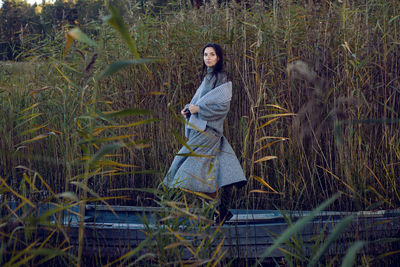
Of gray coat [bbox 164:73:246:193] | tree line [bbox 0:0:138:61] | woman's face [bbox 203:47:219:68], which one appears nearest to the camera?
gray coat [bbox 164:73:246:193]

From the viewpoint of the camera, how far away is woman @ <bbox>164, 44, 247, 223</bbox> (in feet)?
9.21

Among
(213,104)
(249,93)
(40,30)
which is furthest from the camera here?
(40,30)

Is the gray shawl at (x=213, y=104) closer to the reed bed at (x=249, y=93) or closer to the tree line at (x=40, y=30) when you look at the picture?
the reed bed at (x=249, y=93)

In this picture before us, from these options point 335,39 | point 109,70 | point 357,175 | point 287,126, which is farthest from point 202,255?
point 335,39

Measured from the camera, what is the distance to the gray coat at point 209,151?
9.20ft

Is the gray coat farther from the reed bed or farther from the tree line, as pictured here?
the tree line

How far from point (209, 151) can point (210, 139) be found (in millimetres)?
87

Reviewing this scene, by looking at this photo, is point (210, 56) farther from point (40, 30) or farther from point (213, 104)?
point (40, 30)

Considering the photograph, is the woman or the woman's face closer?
the woman

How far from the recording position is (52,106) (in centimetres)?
346

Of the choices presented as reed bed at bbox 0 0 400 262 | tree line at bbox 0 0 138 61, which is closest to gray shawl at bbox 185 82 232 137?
reed bed at bbox 0 0 400 262

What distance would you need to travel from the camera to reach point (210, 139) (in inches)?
115

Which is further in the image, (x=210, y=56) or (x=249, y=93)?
(x=249, y=93)

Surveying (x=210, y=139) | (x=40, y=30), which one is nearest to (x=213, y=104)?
(x=210, y=139)
